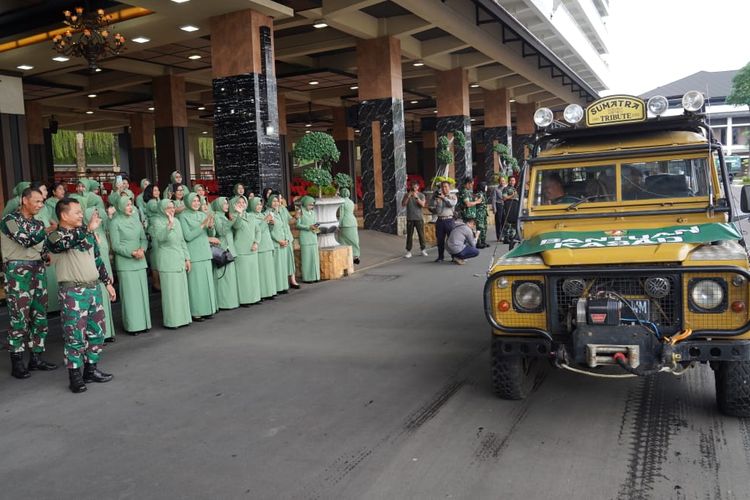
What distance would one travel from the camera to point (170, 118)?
74.2ft

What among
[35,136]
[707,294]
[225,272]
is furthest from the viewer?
[35,136]

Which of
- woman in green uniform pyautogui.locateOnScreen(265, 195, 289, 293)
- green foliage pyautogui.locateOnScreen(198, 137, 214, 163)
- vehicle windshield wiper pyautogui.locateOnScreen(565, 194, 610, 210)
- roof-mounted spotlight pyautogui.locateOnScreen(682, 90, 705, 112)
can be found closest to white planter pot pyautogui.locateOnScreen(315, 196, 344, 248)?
woman in green uniform pyautogui.locateOnScreen(265, 195, 289, 293)

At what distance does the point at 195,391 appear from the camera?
5953 mm

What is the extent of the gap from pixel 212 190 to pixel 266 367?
Answer: 23.7 metres

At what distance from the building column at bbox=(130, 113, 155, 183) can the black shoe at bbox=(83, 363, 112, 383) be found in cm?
2566

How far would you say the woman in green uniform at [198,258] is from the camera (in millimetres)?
8906

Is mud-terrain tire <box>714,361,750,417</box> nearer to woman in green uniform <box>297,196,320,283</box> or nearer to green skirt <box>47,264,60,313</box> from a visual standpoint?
green skirt <box>47,264,60,313</box>

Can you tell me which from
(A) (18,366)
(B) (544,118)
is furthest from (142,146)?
(B) (544,118)

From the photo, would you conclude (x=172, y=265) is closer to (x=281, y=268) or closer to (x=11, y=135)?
(x=281, y=268)

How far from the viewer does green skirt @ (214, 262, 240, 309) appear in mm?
9672

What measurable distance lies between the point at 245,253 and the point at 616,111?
5972 mm

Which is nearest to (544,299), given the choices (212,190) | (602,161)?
(602,161)

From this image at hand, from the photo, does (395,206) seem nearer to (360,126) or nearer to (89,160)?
(360,126)

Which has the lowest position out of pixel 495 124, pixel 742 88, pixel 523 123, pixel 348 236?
pixel 348 236
